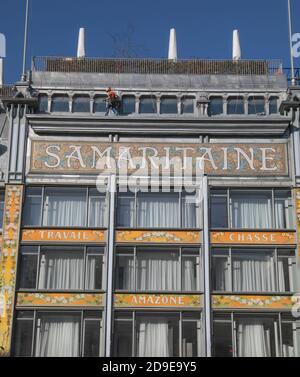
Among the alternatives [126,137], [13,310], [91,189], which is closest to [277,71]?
[126,137]

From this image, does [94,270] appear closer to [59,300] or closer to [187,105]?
[59,300]

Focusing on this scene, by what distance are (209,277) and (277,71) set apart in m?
13.4

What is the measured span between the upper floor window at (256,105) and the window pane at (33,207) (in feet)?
40.1

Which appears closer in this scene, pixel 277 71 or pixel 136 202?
pixel 136 202

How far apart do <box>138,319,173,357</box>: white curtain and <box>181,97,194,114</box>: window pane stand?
38.2 feet

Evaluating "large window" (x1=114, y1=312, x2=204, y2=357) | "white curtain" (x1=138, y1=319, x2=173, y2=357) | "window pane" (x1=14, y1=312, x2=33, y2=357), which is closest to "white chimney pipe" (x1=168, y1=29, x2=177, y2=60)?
"large window" (x1=114, y1=312, x2=204, y2=357)

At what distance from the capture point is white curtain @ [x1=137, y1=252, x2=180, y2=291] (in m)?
36.9

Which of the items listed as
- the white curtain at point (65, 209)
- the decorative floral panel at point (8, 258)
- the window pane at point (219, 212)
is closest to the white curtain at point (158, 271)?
the window pane at point (219, 212)

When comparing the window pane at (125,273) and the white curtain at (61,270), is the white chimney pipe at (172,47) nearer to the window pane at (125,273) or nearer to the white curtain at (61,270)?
the window pane at (125,273)

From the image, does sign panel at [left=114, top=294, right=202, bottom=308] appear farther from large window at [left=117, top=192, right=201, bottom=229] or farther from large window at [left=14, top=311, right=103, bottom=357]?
large window at [left=117, top=192, right=201, bottom=229]

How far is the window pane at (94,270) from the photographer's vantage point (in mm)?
36594

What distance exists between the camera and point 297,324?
35.8m
